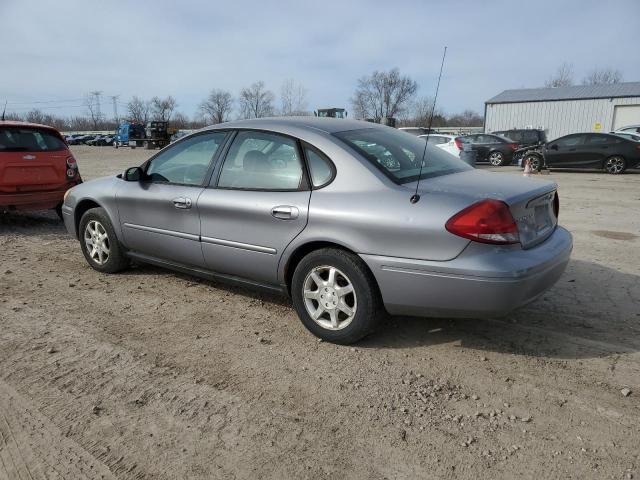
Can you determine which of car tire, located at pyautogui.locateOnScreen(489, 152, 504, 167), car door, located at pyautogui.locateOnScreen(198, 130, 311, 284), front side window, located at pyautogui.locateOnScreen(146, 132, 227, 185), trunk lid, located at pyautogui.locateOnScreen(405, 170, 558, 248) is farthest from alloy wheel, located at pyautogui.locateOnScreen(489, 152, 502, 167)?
car door, located at pyautogui.locateOnScreen(198, 130, 311, 284)

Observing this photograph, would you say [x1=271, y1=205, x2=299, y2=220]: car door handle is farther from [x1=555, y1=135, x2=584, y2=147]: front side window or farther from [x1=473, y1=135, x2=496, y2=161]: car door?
[x1=473, y1=135, x2=496, y2=161]: car door

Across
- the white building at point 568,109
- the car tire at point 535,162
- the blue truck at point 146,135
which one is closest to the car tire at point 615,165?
the car tire at point 535,162

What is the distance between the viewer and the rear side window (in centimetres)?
342

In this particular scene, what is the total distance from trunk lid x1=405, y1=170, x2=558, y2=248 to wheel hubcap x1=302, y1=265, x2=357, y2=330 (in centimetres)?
78

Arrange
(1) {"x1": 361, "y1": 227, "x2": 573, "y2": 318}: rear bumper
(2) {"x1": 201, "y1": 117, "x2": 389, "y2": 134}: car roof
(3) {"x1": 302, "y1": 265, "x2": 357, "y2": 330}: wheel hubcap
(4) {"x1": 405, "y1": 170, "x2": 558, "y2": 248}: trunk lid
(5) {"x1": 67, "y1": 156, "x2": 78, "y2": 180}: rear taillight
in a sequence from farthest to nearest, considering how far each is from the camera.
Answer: (5) {"x1": 67, "y1": 156, "x2": 78, "y2": 180}: rear taillight < (2) {"x1": 201, "y1": 117, "x2": 389, "y2": 134}: car roof < (3) {"x1": 302, "y1": 265, "x2": 357, "y2": 330}: wheel hubcap < (4) {"x1": 405, "y1": 170, "x2": 558, "y2": 248}: trunk lid < (1) {"x1": 361, "y1": 227, "x2": 573, "y2": 318}: rear bumper

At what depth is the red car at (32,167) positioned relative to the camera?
690 cm

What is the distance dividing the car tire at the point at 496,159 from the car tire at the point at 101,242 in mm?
18407

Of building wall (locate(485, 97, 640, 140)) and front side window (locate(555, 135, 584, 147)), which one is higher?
building wall (locate(485, 97, 640, 140))

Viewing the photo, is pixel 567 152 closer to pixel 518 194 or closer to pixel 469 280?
pixel 518 194

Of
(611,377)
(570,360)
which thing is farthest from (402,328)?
(611,377)

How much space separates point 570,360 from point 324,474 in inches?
74.7

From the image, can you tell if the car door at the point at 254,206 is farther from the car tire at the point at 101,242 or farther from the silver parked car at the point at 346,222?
the car tire at the point at 101,242

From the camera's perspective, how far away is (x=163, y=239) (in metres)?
4.39

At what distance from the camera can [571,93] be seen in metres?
A: 35.0
